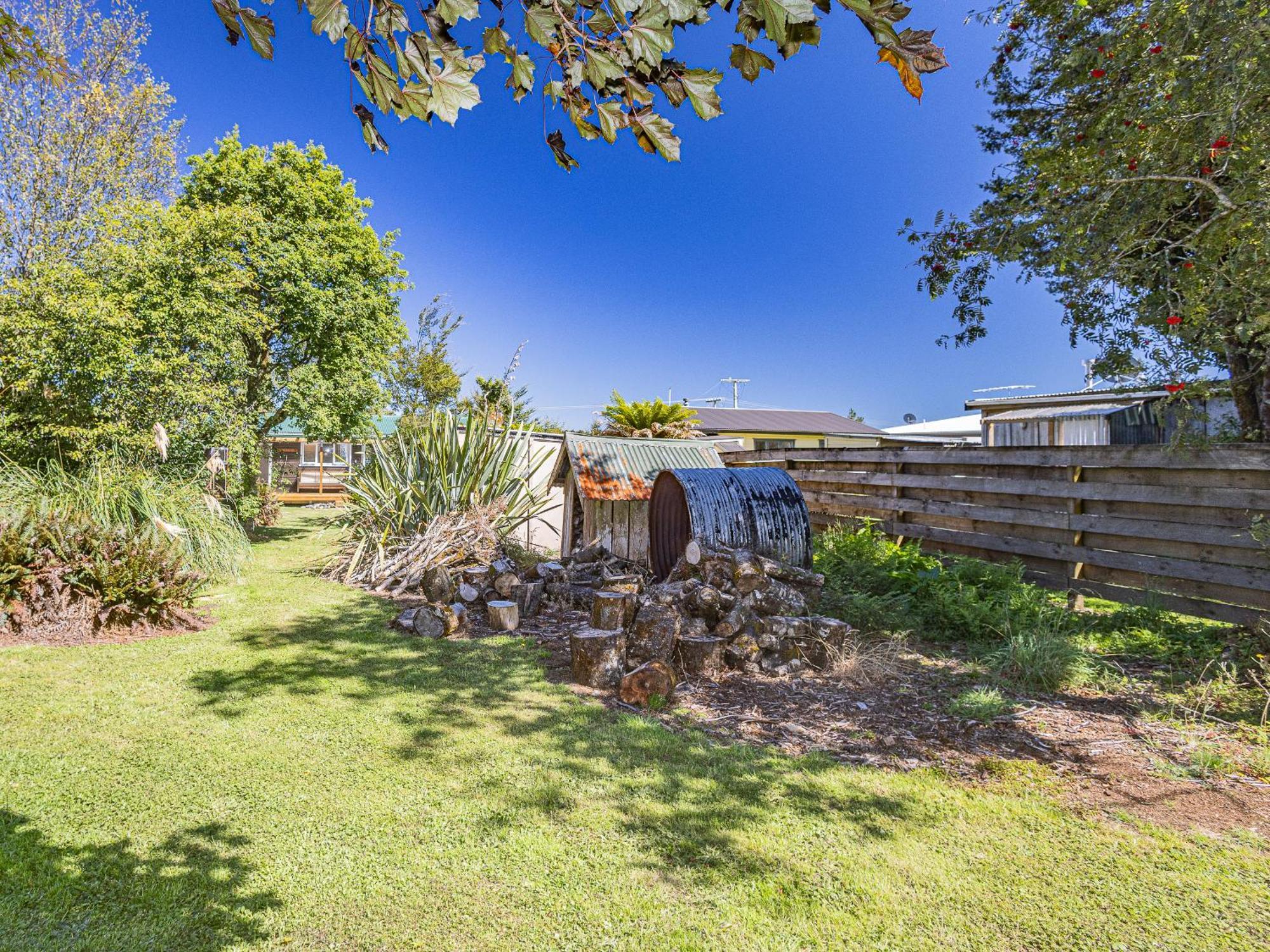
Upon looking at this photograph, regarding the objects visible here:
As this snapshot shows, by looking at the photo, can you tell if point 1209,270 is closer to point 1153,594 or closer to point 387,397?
point 1153,594

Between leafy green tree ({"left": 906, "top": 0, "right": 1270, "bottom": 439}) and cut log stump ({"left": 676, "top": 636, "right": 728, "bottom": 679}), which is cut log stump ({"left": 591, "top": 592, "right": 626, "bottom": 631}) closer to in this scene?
cut log stump ({"left": 676, "top": 636, "right": 728, "bottom": 679})

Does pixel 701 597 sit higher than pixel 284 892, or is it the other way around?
pixel 701 597

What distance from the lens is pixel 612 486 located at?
7340 millimetres

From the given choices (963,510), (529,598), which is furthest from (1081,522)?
(529,598)

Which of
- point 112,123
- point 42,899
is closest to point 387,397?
point 112,123

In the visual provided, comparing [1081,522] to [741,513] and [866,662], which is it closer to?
[866,662]

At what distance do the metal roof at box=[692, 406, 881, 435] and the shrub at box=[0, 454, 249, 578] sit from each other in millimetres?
18441

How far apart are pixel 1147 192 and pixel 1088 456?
2.23 meters

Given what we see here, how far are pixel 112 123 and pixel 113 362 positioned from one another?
6888 millimetres

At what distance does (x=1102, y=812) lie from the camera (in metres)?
2.62

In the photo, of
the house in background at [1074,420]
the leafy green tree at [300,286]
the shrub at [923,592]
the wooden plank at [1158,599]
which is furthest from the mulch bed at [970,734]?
the house in background at [1074,420]

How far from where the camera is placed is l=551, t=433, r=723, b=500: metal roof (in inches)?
286

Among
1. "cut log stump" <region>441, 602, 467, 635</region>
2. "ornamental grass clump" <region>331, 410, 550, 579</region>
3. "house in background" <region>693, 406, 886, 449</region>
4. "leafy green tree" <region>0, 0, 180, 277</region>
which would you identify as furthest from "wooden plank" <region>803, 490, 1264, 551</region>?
"house in background" <region>693, 406, 886, 449</region>

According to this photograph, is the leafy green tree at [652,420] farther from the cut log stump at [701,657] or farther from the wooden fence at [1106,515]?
the cut log stump at [701,657]
